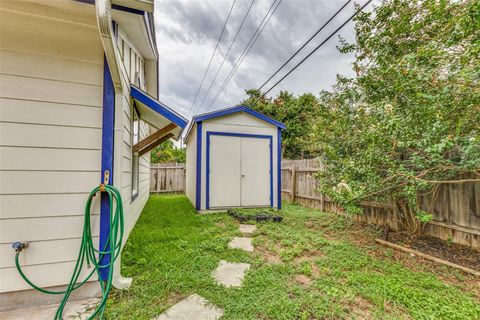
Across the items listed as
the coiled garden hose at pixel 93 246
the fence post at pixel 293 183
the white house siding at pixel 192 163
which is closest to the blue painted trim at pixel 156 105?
the coiled garden hose at pixel 93 246

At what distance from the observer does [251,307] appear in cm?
173

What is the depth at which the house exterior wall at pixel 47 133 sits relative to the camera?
1.72 metres

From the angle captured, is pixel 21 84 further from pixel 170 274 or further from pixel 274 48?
pixel 274 48

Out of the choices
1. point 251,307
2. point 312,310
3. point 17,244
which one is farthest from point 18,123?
point 312,310

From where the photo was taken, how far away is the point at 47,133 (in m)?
1.82

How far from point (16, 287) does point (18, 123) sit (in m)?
1.35

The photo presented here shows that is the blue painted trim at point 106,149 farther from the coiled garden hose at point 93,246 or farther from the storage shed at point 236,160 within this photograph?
the storage shed at point 236,160

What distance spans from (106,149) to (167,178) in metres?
9.00

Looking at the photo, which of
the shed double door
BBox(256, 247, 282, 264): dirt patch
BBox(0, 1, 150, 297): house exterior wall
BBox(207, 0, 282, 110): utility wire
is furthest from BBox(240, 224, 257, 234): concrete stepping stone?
BBox(207, 0, 282, 110): utility wire

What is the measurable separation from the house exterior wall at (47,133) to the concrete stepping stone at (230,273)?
1.27m

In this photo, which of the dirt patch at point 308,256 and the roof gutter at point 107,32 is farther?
the dirt patch at point 308,256

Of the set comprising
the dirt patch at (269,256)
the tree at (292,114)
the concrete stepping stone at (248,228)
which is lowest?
the dirt patch at (269,256)

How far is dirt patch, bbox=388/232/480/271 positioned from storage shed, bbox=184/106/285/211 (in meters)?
2.96

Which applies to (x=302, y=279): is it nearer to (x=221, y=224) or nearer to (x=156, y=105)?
(x=221, y=224)
